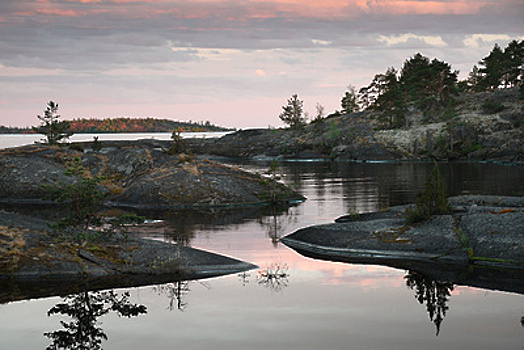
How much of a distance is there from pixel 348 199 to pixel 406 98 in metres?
88.8

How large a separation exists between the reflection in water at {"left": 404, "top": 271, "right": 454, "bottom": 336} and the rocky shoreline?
77cm

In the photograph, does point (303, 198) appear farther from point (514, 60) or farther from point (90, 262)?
point (514, 60)

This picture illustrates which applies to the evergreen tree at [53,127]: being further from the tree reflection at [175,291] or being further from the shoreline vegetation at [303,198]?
the tree reflection at [175,291]

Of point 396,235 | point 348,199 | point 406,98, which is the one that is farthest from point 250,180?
point 406,98

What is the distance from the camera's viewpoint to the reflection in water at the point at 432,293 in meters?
18.2

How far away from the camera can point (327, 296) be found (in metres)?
Answer: 20.3

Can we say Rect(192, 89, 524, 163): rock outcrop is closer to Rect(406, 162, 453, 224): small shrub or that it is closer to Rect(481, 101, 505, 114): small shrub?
Rect(481, 101, 505, 114): small shrub

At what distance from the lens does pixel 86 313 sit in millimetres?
18734

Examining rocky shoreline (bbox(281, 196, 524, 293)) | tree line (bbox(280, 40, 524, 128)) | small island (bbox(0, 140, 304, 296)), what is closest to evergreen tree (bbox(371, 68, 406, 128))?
tree line (bbox(280, 40, 524, 128))

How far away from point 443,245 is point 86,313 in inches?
586

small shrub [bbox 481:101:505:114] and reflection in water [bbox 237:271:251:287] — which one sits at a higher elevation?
small shrub [bbox 481:101:505:114]

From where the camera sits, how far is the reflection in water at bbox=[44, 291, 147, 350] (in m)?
16.2

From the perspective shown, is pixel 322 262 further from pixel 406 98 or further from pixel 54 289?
pixel 406 98

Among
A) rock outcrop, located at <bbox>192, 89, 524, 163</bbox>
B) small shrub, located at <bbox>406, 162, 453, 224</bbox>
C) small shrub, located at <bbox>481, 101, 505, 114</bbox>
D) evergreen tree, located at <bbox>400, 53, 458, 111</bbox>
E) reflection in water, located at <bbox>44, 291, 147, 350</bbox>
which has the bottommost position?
reflection in water, located at <bbox>44, 291, 147, 350</bbox>
